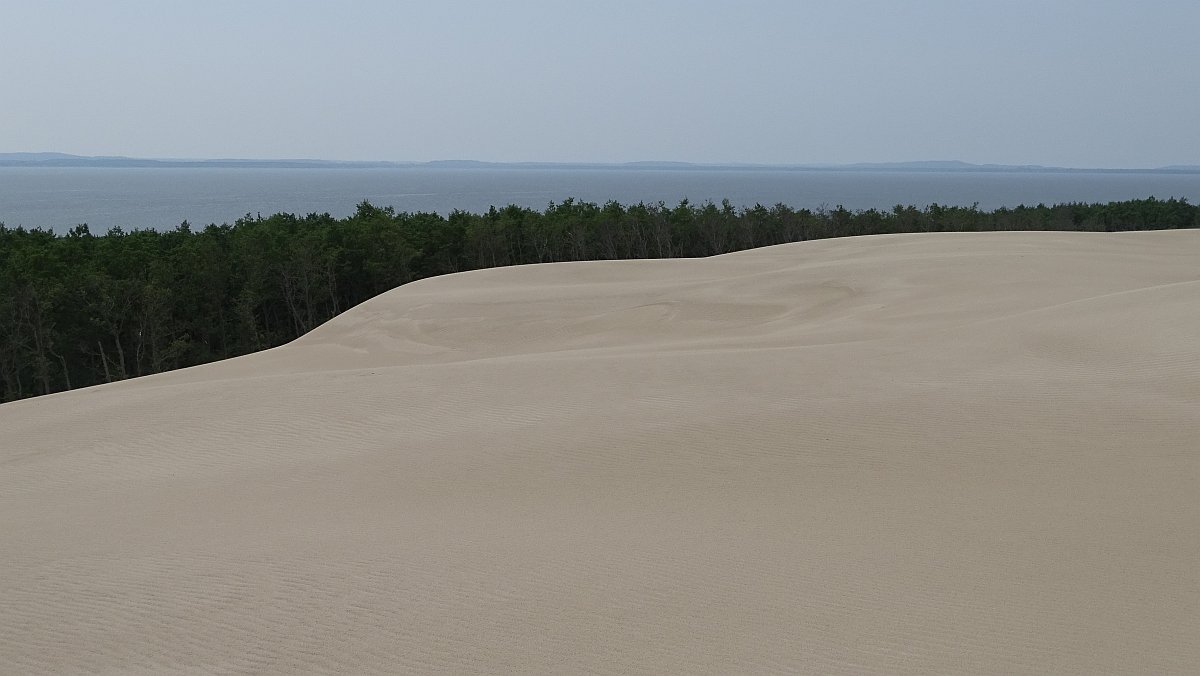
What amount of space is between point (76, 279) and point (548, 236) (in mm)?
22126

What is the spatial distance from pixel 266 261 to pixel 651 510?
34.3 m

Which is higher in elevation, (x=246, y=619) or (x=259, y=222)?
(x=259, y=222)

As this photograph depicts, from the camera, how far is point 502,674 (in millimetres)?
4199

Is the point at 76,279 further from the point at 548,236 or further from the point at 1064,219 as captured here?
the point at 1064,219

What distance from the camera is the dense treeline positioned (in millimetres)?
31969

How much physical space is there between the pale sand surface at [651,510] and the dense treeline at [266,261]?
20.6 meters

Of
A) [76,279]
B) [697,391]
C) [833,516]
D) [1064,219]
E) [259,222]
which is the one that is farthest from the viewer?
[1064,219]

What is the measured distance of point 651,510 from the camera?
21.6 feet

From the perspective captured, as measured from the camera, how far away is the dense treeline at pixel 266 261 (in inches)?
1259

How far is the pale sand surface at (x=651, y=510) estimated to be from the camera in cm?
449

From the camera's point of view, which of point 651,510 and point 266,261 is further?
point 266,261

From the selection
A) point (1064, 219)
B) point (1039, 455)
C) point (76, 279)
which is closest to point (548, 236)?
point (76, 279)

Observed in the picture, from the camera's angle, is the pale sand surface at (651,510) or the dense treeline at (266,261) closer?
the pale sand surface at (651,510)

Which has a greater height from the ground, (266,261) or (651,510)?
(266,261)
